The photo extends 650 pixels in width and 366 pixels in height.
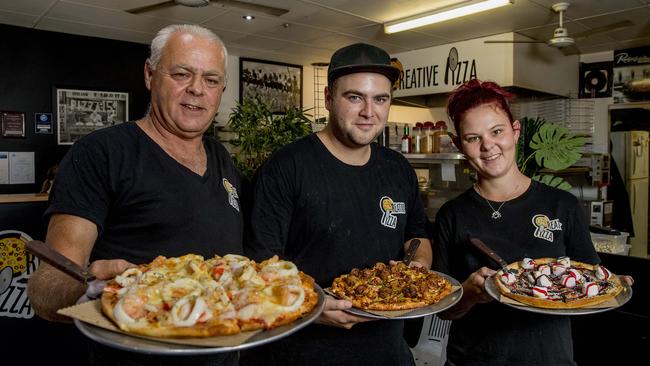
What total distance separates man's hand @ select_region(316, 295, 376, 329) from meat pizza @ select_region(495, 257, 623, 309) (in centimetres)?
46

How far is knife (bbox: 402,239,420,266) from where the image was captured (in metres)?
1.69

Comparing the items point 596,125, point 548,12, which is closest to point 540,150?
point 548,12

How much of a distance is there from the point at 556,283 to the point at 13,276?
11.7 ft

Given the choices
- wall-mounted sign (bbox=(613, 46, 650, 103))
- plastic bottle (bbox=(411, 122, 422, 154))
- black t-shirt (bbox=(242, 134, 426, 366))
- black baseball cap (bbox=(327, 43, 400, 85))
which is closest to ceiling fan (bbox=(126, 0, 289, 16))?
plastic bottle (bbox=(411, 122, 422, 154))

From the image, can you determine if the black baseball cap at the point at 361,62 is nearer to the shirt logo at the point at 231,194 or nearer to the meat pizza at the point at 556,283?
the shirt logo at the point at 231,194

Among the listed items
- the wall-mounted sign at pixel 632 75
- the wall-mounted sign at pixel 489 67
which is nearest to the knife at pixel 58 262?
the wall-mounted sign at pixel 489 67

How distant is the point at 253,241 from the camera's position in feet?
5.39

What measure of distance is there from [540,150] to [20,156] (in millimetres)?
5153

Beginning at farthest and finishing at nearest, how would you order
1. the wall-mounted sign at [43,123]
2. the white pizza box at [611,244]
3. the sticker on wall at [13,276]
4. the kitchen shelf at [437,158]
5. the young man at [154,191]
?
the wall-mounted sign at [43,123] < the kitchen shelf at [437,158] < the sticker on wall at [13,276] < the white pizza box at [611,244] < the young man at [154,191]

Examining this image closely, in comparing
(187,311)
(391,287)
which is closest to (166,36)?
(187,311)

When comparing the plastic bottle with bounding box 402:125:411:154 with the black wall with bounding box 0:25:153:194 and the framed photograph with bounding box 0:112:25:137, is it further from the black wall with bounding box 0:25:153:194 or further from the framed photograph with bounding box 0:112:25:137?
the framed photograph with bounding box 0:112:25:137

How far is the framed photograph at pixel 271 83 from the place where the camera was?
676 cm

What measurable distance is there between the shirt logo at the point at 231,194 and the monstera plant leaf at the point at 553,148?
2.52 meters

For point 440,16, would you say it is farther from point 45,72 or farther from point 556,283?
point 45,72
